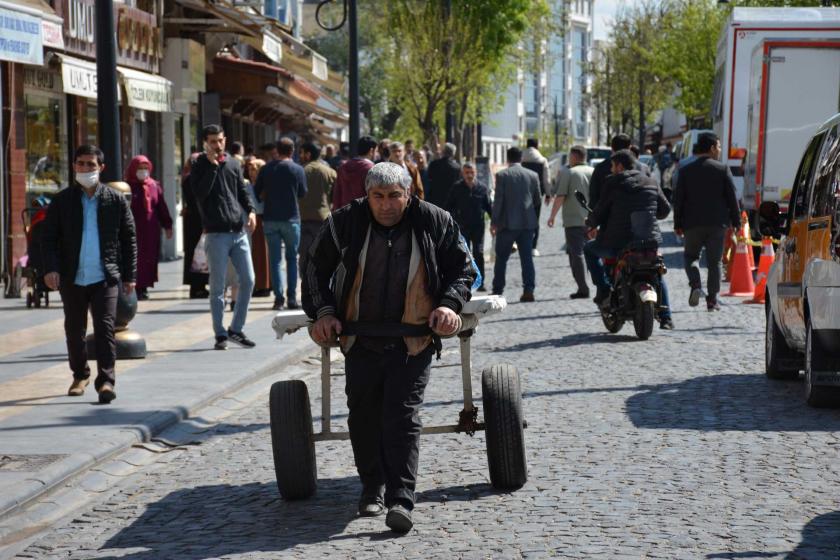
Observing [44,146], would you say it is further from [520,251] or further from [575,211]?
[575,211]

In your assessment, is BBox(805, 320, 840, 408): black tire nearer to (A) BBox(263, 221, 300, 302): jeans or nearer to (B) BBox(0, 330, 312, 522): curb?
(B) BBox(0, 330, 312, 522): curb

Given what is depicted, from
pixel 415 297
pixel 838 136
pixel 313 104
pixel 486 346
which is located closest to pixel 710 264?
pixel 486 346

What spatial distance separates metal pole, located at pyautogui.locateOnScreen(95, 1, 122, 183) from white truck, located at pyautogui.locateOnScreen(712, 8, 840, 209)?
38.4ft

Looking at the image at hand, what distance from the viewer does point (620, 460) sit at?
845 cm

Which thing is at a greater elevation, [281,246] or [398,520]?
[281,246]

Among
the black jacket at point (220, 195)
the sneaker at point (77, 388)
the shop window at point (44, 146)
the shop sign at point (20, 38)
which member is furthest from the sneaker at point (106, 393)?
the shop window at point (44, 146)

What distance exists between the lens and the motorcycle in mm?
14586

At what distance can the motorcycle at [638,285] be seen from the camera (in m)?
14.6

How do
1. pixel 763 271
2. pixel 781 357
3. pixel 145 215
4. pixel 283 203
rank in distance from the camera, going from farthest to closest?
pixel 763 271 < pixel 145 215 < pixel 283 203 < pixel 781 357

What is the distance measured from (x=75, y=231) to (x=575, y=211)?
1025cm

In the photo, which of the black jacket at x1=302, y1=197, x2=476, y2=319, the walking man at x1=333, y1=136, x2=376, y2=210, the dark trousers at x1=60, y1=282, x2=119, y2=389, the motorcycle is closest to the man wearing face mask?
the dark trousers at x1=60, y1=282, x2=119, y2=389

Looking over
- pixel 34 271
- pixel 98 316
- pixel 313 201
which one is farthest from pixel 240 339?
pixel 34 271

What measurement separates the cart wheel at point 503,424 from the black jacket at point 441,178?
49.4 ft

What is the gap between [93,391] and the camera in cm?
1145
